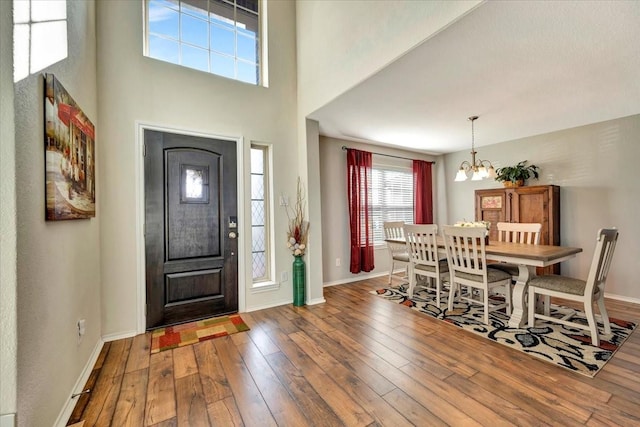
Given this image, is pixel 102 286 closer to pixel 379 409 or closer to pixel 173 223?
pixel 173 223

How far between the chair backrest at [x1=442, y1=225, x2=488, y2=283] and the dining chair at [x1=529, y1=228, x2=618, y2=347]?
48cm

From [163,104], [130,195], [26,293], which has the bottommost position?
[26,293]

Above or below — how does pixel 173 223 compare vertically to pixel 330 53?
below

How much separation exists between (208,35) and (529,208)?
16.1 ft

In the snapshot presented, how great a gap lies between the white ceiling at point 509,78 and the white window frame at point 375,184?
0.85 metres

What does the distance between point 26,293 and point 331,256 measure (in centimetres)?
342

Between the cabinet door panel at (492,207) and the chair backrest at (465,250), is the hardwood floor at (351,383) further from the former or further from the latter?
the cabinet door panel at (492,207)

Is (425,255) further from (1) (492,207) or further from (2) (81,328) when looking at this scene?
(2) (81,328)

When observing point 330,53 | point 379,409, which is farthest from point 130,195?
point 379,409

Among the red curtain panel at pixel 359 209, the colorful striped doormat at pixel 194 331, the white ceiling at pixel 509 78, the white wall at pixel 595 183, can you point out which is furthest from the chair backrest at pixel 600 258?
the colorful striped doormat at pixel 194 331

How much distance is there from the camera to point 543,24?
1706mm

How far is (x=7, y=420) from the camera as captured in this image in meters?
1.03

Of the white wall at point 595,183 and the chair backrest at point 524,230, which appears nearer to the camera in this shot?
the chair backrest at point 524,230

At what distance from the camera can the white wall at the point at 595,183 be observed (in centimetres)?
331
